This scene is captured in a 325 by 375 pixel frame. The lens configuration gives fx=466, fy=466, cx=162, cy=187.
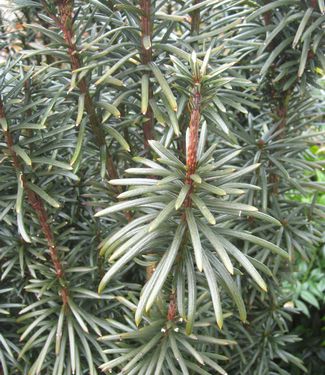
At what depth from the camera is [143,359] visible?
0.95 m

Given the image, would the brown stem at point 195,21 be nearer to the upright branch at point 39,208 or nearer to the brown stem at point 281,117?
the brown stem at point 281,117

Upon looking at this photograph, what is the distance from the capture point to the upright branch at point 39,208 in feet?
3.00

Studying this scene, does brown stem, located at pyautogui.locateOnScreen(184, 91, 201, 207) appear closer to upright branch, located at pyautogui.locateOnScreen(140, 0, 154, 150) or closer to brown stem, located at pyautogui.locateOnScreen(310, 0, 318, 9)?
upright branch, located at pyautogui.locateOnScreen(140, 0, 154, 150)

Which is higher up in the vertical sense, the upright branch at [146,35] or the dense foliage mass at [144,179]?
the upright branch at [146,35]

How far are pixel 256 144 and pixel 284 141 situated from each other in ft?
0.23

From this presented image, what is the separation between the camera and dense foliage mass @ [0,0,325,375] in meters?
0.77

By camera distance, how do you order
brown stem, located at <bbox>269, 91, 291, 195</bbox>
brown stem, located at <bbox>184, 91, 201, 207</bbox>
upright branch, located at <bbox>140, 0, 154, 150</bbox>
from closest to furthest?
brown stem, located at <bbox>184, 91, 201, 207</bbox> < upright branch, located at <bbox>140, 0, 154, 150</bbox> < brown stem, located at <bbox>269, 91, 291, 195</bbox>

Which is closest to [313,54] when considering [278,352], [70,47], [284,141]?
[284,141]

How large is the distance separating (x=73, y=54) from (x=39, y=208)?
1.08ft

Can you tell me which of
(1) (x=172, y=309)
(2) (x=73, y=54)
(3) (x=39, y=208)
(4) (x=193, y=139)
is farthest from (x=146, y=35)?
(1) (x=172, y=309)

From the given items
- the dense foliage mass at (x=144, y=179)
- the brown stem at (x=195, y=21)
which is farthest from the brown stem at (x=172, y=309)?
the brown stem at (x=195, y=21)

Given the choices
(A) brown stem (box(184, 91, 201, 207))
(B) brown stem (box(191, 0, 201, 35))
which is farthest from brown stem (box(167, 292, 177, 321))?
(B) brown stem (box(191, 0, 201, 35))

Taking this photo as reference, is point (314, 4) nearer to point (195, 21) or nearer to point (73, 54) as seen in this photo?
point (195, 21)

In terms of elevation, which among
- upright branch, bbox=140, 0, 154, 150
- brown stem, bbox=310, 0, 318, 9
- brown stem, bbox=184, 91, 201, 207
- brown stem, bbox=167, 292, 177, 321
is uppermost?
brown stem, bbox=310, 0, 318, 9
